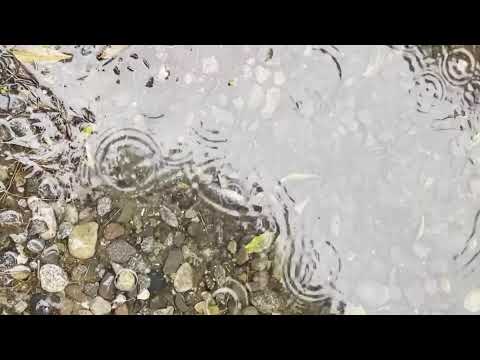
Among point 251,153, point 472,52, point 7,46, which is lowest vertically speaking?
point 251,153

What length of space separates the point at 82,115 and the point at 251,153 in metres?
0.47

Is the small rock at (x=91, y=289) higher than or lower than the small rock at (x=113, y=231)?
lower

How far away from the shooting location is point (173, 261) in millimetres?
1374

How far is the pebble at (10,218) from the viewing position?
4.45 feet

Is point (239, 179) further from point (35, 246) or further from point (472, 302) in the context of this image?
point (472, 302)

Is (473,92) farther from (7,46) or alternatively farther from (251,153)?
(7,46)

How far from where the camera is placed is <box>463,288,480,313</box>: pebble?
1.39 metres

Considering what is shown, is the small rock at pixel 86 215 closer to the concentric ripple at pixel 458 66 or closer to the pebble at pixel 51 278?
the pebble at pixel 51 278

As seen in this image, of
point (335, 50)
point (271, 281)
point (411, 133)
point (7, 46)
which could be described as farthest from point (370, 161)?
point (7, 46)

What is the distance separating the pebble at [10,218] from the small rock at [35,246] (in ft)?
0.20

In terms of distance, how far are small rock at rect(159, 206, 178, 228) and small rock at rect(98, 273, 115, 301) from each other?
0.20 m

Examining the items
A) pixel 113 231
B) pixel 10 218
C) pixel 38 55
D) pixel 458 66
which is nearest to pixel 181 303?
pixel 113 231

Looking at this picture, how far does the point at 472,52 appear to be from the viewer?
55.0 inches

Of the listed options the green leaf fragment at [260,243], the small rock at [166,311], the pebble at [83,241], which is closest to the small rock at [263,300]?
the green leaf fragment at [260,243]
